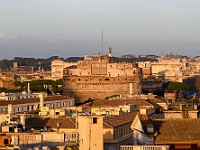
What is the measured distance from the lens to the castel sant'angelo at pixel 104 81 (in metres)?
128

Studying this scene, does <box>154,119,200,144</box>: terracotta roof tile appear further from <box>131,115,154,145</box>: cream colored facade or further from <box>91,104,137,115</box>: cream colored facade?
<box>91,104,137,115</box>: cream colored facade

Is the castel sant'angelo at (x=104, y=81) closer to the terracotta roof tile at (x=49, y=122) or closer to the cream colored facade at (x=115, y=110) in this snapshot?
the cream colored facade at (x=115, y=110)

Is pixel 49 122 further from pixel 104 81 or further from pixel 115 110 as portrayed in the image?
pixel 104 81

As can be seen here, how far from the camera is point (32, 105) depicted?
8250 cm

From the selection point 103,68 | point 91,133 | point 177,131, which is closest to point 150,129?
point 177,131

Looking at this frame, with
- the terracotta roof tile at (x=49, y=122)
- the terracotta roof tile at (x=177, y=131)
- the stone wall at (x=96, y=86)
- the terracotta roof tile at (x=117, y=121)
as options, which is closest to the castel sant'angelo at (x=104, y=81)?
the stone wall at (x=96, y=86)

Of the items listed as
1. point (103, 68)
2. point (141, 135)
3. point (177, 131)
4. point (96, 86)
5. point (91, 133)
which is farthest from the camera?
point (103, 68)

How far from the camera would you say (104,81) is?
13050cm

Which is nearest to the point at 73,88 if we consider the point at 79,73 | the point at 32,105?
the point at 79,73

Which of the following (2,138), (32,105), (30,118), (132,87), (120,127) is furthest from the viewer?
(132,87)

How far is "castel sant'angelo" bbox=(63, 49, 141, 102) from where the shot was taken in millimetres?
128200

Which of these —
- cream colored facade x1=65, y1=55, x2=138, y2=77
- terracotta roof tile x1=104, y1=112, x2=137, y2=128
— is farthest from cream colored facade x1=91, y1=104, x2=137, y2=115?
cream colored facade x1=65, y1=55, x2=138, y2=77

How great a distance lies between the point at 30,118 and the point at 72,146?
20713 mm

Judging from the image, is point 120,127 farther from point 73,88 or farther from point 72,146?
point 73,88
